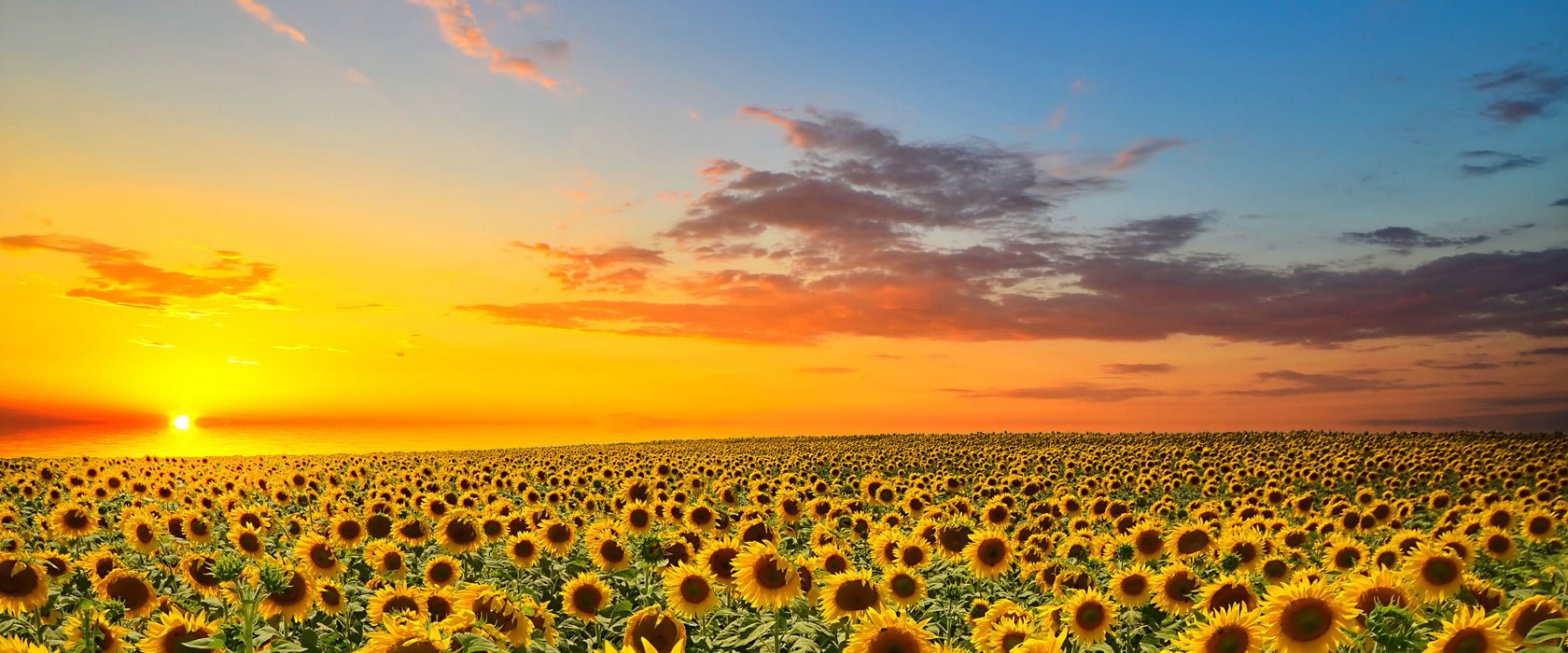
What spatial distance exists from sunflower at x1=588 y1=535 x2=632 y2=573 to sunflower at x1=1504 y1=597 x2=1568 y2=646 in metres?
8.60

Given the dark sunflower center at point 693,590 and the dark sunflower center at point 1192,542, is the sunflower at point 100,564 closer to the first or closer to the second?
the dark sunflower center at point 693,590

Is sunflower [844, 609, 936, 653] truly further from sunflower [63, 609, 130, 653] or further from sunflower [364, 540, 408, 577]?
sunflower [364, 540, 408, 577]

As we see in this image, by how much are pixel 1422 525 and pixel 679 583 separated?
59.9ft

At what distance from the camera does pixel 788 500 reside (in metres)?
16.0

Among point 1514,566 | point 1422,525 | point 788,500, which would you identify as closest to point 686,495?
point 788,500

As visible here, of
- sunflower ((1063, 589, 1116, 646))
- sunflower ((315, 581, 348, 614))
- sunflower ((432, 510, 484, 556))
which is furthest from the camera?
sunflower ((432, 510, 484, 556))

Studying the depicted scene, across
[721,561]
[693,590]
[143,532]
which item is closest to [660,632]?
[693,590]

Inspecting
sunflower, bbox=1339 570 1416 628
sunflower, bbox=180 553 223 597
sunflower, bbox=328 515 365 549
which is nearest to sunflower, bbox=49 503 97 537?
sunflower, bbox=328 515 365 549

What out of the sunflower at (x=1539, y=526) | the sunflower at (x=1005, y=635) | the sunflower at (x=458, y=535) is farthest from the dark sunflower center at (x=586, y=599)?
the sunflower at (x=1539, y=526)

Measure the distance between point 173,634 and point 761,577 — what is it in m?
4.72

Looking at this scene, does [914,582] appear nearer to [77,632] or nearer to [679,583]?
[679,583]

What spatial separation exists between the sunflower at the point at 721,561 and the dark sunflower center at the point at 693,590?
0.46ft

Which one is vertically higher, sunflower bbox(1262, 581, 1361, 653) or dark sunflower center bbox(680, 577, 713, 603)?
sunflower bbox(1262, 581, 1361, 653)

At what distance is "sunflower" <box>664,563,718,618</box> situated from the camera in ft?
27.5
